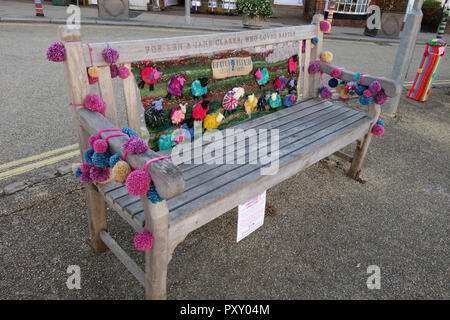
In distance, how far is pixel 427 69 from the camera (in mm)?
5660

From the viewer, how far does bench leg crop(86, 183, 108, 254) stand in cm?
211

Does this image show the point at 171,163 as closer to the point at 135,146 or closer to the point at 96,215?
the point at 135,146

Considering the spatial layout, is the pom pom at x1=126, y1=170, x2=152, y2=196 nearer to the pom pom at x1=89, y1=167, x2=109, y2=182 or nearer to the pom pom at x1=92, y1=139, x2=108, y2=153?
the pom pom at x1=92, y1=139, x2=108, y2=153

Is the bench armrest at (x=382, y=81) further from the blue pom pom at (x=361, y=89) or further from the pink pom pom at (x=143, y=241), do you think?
the pink pom pom at (x=143, y=241)

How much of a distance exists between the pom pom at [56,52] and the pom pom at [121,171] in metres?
0.68

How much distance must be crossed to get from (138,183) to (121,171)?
15 centimetres

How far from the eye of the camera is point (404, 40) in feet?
15.0

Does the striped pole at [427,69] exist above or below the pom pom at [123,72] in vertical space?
below

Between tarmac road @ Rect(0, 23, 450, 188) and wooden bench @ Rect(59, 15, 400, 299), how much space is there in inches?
62.1

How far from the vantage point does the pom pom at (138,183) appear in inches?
53.2

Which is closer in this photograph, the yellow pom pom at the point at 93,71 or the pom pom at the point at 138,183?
the pom pom at the point at 138,183

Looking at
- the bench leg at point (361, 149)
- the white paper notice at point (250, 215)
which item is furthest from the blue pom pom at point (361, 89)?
the white paper notice at point (250, 215)

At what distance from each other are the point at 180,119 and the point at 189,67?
14.5 inches

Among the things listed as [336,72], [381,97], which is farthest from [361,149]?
[336,72]
